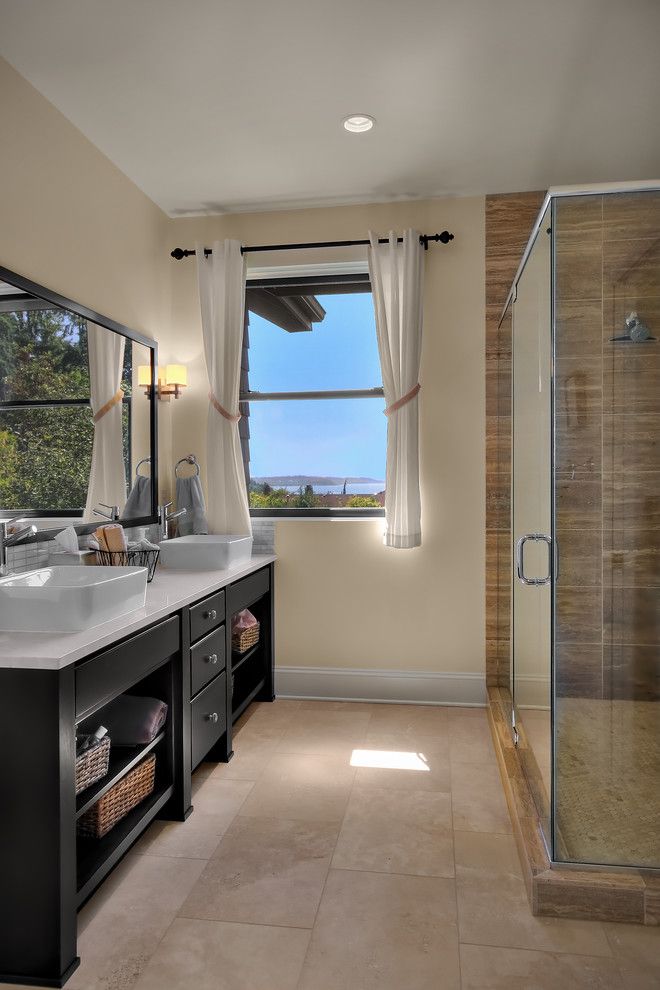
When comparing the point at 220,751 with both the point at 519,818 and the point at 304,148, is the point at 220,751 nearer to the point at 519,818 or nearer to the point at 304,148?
the point at 519,818

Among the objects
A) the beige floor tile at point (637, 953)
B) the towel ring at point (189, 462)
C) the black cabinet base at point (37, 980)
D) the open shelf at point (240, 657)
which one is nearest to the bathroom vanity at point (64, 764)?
the black cabinet base at point (37, 980)

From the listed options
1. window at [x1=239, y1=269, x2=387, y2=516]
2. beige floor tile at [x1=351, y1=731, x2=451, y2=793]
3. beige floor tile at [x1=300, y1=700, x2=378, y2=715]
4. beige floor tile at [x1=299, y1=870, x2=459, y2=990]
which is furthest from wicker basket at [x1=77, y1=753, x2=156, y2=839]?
window at [x1=239, y1=269, x2=387, y2=516]

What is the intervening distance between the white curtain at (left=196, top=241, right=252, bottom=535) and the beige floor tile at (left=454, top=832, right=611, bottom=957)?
6.51 ft

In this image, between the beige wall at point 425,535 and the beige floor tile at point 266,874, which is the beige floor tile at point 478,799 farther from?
the beige wall at point 425,535

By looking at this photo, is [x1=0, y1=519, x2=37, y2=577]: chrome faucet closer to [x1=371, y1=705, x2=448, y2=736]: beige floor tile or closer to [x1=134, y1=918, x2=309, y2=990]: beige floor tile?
[x1=134, y1=918, x2=309, y2=990]: beige floor tile

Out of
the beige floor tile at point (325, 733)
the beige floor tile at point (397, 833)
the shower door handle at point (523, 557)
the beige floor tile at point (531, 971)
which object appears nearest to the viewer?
the beige floor tile at point (531, 971)

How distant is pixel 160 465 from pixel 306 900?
2.37 meters

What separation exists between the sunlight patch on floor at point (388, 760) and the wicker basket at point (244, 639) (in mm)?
726

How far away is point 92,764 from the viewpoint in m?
1.92

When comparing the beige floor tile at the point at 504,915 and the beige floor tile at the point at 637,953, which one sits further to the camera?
the beige floor tile at the point at 504,915

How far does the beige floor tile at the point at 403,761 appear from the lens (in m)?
2.74

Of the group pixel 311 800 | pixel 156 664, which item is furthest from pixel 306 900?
pixel 156 664

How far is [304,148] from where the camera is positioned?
10.2 feet

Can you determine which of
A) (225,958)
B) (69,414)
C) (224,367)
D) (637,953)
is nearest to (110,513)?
(69,414)
